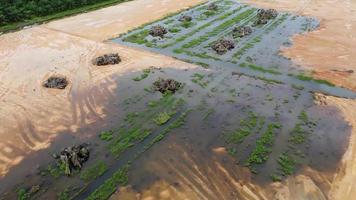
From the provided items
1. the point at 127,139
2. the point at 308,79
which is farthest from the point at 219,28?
the point at 127,139

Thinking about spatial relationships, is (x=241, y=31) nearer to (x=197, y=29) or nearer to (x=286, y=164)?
(x=197, y=29)

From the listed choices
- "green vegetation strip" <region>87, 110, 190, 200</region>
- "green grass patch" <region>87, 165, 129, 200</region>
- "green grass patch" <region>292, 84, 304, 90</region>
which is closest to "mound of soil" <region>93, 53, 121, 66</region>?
"green vegetation strip" <region>87, 110, 190, 200</region>

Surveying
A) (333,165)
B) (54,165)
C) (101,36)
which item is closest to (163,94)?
(54,165)

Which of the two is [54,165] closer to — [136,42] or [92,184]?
[92,184]

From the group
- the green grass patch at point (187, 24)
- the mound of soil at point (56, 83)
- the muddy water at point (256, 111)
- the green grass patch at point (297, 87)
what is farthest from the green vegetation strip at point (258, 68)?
the mound of soil at point (56, 83)

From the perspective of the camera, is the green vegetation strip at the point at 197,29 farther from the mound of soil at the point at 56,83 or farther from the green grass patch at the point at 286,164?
the green grass patch at the point at 286,164
